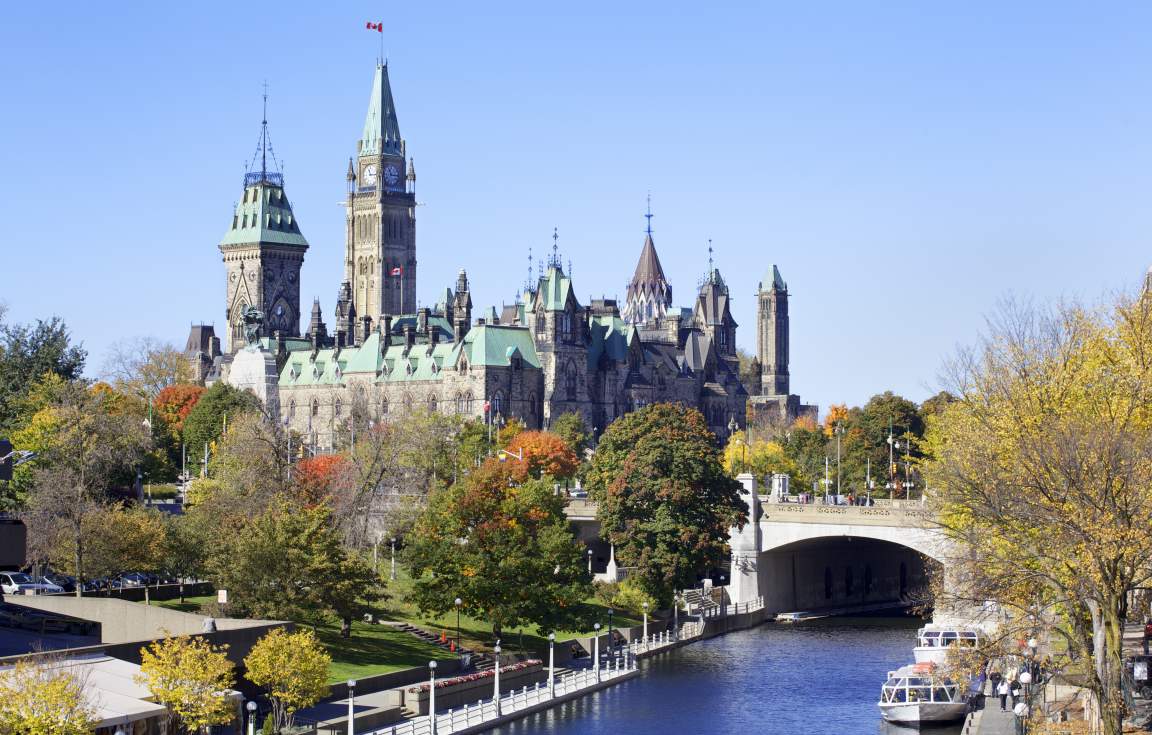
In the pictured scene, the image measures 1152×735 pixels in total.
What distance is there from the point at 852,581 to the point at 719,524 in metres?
22.5

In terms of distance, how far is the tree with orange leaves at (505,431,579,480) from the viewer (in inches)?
5492

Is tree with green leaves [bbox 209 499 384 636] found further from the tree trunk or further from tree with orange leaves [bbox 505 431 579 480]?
tree with orange leaves [bbox 505 431 579 480]

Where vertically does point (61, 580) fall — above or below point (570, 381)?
below

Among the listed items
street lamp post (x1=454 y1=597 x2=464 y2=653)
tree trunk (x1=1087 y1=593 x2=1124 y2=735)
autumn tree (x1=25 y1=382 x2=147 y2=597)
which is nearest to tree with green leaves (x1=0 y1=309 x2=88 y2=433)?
autumn tree (x1=25 y1=382 x2=147 y2=597)

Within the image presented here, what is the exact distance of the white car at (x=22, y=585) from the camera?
7993 centimetres

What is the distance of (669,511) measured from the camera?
3713 inches

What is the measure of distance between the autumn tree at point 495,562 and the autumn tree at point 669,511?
11.4m

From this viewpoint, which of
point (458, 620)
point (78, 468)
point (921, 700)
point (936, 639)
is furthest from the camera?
point (78, 468)

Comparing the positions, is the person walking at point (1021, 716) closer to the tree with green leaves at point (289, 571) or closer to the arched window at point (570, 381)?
the tree with green leaves at point (289, 571)

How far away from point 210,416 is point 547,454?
30677mm

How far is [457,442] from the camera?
421 ft

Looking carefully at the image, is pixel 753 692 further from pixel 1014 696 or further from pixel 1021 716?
pixel 1021 716

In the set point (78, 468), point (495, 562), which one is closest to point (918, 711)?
point (495, 562)

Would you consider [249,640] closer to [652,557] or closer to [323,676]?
[323,676]
